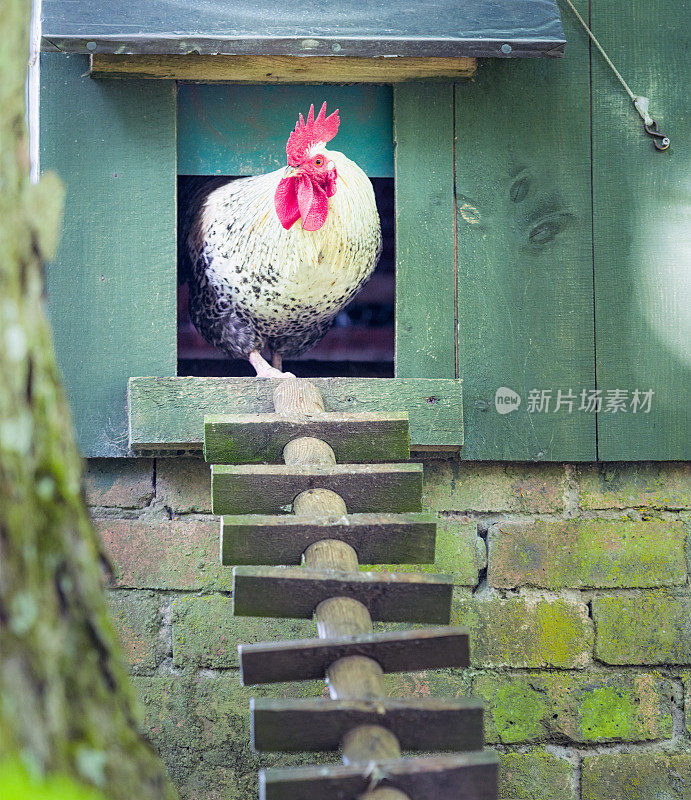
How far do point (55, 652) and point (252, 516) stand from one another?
36.1 inches

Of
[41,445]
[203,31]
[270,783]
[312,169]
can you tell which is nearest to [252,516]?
[270,783]

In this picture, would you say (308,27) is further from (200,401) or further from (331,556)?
(331,556)

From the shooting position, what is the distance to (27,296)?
0.85 meters

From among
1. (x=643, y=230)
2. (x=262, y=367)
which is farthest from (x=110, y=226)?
(x=643, y=230)

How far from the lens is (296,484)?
1.81 m

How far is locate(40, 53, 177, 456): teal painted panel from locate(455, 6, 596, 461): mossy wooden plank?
2.93 ft

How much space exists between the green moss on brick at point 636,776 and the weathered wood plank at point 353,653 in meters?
1.46

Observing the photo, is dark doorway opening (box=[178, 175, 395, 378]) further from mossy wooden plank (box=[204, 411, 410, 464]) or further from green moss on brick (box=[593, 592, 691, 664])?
mossy wooden plank (box=[204, 411, 410, 464])

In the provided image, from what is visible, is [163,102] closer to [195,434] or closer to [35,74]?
[35,74]

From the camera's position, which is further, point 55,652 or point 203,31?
point 203,31

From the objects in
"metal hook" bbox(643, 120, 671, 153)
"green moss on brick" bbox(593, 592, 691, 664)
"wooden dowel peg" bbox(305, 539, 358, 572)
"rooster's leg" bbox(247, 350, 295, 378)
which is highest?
"metal hook" bbox(643, 120, 671, 153)

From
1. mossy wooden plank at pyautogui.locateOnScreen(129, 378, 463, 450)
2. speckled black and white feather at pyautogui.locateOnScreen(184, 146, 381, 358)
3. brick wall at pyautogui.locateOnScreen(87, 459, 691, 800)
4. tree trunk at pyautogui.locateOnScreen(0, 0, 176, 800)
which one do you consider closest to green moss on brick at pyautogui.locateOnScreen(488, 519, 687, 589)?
brick wall at pyautogui.locateOnScreen(87, 459, 691, 800)

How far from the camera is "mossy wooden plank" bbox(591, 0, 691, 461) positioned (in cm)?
275

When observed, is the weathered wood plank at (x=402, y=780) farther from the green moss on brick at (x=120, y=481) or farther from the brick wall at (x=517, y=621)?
the green moss on brick at (x=120, y=481)
